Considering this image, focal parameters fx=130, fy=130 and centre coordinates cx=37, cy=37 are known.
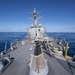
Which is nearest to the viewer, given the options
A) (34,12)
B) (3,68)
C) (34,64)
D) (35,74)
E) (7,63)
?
(35,74)

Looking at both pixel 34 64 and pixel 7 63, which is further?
pixel 7 63

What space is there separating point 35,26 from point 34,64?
5094 centimetres

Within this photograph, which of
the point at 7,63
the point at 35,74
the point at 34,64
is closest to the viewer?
the point at 35,74

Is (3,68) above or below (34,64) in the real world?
below

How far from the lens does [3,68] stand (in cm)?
1839

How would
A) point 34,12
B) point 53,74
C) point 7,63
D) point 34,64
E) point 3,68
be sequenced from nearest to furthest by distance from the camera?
point 34,64 < point 53,74 < point 3,68 < point 7,63 < point 34,12

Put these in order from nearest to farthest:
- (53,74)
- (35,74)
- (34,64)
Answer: (35,74) < (34,64) < (53,74)

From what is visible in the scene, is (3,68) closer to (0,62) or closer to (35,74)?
(0,62)

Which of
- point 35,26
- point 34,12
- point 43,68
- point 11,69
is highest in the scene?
point 34,12

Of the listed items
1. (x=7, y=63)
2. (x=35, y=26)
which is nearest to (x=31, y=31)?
(x=35, y=26)

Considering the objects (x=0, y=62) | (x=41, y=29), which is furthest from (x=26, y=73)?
(x=41, y=29)

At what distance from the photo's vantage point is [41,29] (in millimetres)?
63250

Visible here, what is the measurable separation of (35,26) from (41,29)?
12.3 feet

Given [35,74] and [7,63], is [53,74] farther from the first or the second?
[7,63]
